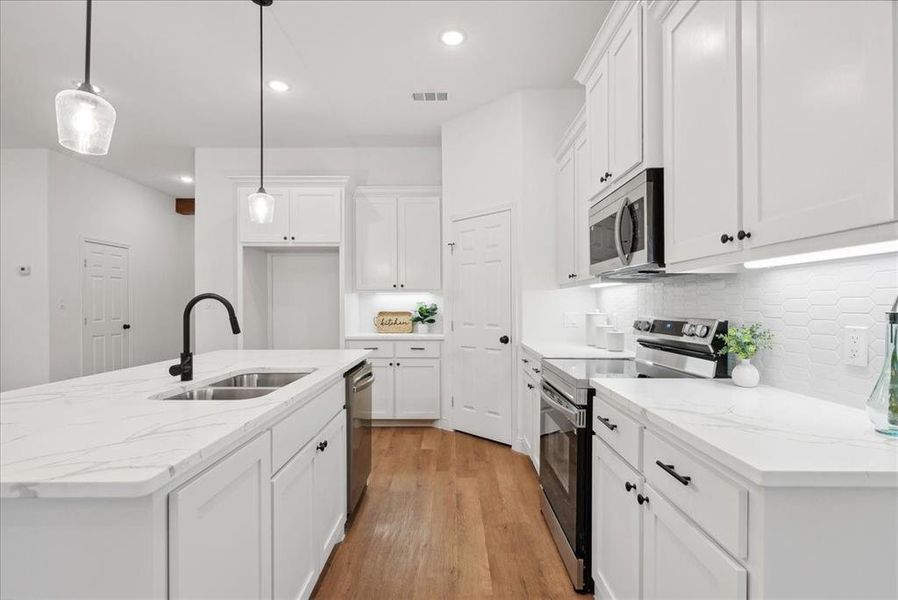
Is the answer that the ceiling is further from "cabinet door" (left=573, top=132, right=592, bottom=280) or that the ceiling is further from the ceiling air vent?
"cabinet door" (left=573, top=132, right=592, bottom=280)

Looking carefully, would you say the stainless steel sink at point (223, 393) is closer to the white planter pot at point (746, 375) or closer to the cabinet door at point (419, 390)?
the white planter pot at point (746, 375)

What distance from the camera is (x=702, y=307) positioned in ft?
6.72

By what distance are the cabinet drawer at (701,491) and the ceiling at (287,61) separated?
272 centimetres

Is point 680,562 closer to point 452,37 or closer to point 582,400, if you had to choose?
point 582,400

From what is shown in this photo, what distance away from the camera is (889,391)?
99cm

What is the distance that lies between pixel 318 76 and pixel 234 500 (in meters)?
3.44

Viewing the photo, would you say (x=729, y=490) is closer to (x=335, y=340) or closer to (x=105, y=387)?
(x=105, y=387)

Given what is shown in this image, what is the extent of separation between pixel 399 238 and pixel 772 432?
4.05m

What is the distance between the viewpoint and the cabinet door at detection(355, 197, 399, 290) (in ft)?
15.7

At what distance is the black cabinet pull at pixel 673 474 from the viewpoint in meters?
1.10

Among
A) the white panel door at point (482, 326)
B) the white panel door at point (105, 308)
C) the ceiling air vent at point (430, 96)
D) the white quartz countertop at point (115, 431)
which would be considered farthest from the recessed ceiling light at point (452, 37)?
the white panel door at point (105, 308)

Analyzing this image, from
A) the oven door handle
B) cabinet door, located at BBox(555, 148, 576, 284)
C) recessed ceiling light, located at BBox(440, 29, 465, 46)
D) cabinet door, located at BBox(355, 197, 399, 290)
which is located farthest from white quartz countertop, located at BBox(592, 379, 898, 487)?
cabinet door, located at BBox(355, 197, 399, 290)

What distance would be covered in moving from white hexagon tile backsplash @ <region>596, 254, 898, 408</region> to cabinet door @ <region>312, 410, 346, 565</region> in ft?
5.89

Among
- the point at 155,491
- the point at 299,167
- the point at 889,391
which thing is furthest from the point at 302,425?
the point at 299,167
